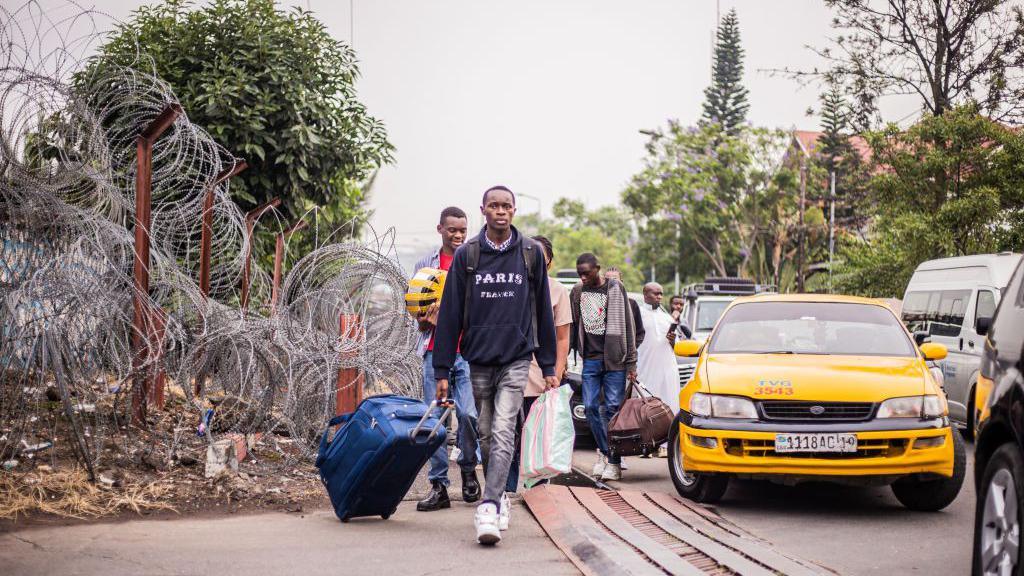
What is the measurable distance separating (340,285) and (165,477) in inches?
115

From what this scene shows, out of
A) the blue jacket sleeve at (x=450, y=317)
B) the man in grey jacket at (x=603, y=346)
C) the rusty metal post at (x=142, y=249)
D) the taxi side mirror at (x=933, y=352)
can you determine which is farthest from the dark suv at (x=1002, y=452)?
the rusty metal post at (x=142, y=249)

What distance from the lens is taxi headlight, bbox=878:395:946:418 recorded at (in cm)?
757

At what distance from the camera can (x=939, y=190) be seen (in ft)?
68.9

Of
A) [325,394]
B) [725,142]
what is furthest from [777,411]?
[725,142]

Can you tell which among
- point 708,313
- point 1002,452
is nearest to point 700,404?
point 1002,452

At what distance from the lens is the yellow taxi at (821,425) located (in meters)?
7.48

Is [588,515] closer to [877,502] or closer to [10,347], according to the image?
[877,502]

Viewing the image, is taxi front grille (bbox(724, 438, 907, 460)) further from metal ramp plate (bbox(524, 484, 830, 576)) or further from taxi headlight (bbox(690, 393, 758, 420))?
metal ramp plate (bbox(524, 484, 830, 576))

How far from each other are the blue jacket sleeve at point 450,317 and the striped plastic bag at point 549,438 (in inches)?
26.1

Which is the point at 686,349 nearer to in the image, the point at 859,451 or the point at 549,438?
the point at 859,451

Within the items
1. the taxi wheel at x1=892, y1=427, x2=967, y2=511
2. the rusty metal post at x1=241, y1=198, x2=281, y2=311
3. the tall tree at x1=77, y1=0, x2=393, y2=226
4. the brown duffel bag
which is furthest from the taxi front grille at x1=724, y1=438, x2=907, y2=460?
the tall tree at x1=77, y1=0, x2=393, y2=226

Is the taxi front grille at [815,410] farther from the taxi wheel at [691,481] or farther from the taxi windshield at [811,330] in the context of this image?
the taxi windshield at [811,330]

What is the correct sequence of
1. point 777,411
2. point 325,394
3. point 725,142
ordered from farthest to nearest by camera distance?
point 725,142
point 325,394
point 777,411

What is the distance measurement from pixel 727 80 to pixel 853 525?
2146 inches
